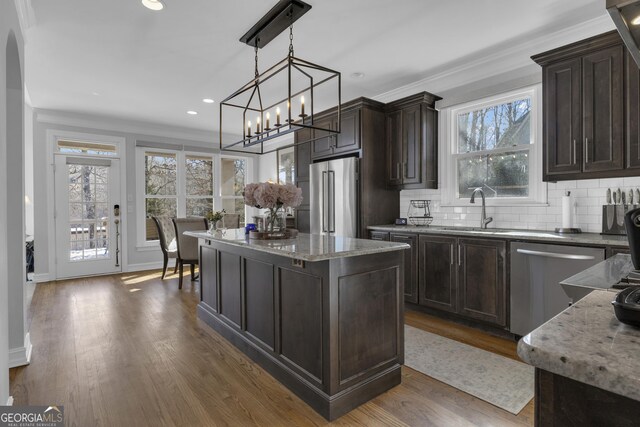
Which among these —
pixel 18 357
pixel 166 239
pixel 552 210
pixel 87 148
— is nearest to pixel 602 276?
pixel 552 210

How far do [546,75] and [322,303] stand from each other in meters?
2.80

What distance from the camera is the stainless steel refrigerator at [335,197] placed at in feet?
13.8

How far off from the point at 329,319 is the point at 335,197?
8.64 ft

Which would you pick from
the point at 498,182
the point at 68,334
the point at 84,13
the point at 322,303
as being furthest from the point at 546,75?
the point at 68,334

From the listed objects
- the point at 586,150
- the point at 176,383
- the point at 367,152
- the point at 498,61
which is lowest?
the point at 176,383

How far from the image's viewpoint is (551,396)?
61 cm

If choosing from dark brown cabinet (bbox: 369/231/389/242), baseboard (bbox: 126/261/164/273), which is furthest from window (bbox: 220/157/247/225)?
dark brown cabinet (bbox: 369/231/389/242)

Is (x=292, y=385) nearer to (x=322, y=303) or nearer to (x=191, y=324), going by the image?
(x=322, y=303)

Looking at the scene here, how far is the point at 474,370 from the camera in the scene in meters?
2.36

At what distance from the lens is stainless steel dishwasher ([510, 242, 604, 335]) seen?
8.18ft

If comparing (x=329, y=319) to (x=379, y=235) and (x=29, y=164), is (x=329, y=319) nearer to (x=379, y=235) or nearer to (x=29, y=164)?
(x=379, y=235)

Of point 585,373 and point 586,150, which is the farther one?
point 586,150

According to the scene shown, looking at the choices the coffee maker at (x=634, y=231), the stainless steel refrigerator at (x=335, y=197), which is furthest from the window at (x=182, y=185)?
the coffee maker at (x=634, y=231)

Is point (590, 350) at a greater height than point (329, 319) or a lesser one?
greater
